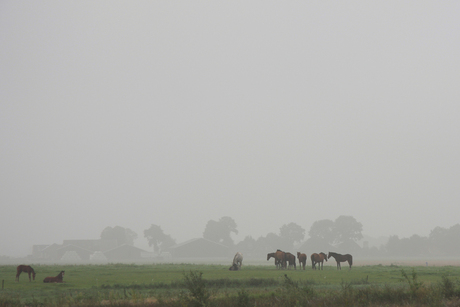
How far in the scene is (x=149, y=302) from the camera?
17.5m

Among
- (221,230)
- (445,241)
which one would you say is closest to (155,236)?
(221,230)

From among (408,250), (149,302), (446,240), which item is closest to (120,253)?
(408,250)

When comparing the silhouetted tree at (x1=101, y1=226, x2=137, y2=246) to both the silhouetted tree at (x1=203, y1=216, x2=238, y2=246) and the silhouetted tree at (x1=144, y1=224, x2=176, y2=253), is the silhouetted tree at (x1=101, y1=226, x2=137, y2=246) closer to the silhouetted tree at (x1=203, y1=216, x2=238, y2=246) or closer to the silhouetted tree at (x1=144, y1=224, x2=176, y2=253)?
the silhouetted tree at (x1=144, y1=224, x2=176, y2=253)

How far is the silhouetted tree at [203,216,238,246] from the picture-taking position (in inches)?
6609

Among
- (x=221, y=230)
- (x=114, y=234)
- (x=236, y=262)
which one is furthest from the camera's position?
(x=114, y=234)

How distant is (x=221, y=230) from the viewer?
169 m

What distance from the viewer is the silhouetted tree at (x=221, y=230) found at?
167875mm

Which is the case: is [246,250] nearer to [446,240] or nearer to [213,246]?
[213,246]

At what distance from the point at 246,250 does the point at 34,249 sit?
94.9m

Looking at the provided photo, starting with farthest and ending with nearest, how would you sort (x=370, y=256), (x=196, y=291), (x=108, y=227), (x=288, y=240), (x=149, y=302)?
(x=108, y=227) → (x=288, y=240) → (x=370, y=256) → (x=149, y=302) → (x=196, y=291)

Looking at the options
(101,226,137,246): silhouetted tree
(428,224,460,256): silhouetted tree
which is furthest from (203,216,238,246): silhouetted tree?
(428,224,460,256): silhouetted tree

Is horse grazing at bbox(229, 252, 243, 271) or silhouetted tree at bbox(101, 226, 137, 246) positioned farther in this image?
silhouetted tree at bbox(101, 226, 137, 246)

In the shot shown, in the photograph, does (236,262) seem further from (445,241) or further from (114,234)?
(114,234)

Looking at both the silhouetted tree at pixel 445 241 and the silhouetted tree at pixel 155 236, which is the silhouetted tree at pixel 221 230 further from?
the silhouetted tree at pixel 445 241
